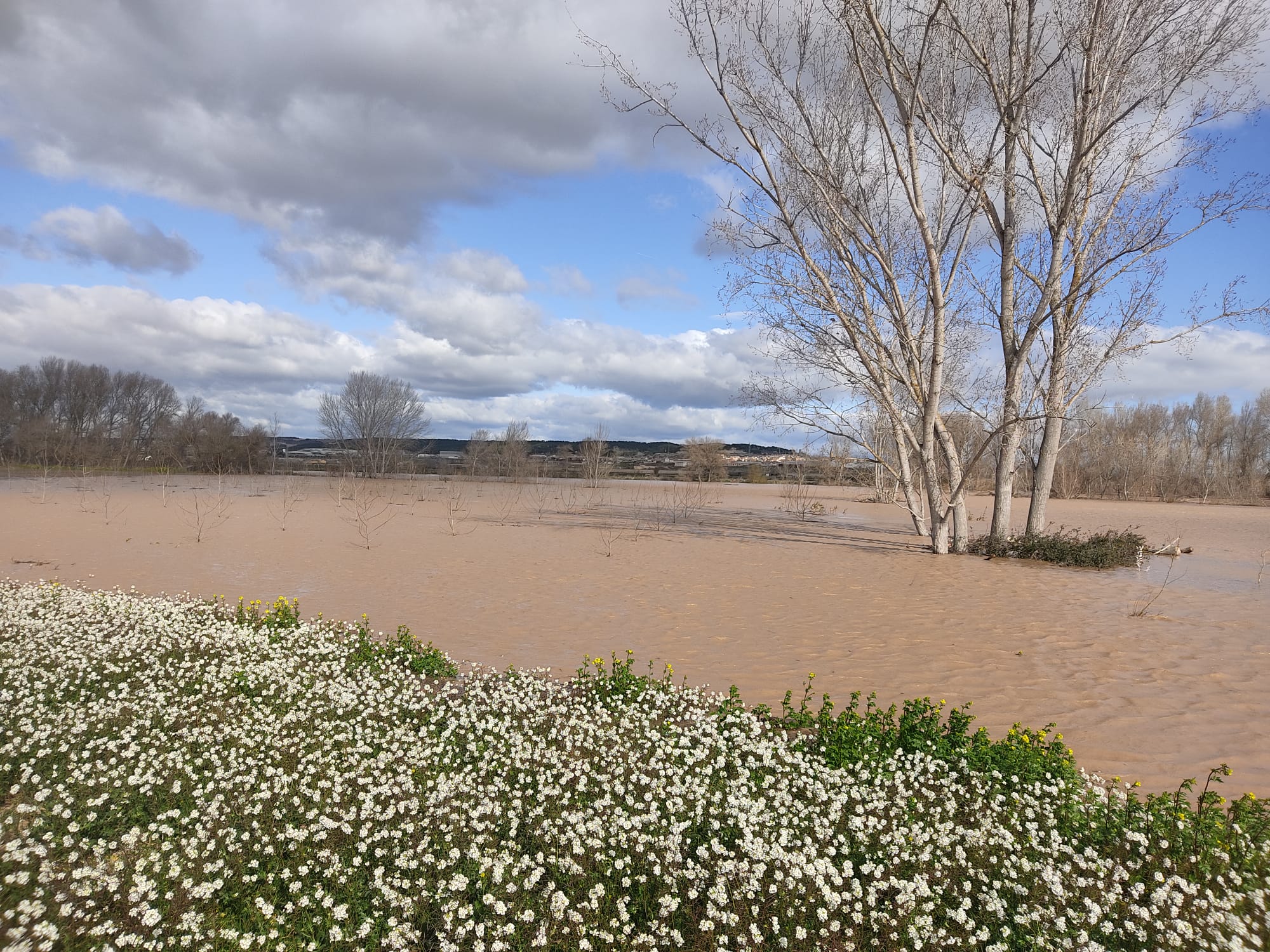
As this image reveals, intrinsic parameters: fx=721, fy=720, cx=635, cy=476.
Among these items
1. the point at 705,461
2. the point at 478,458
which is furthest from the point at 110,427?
the point at 705,461

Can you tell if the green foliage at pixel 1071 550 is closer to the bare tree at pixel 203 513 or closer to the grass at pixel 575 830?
the grass at pixel 575 830

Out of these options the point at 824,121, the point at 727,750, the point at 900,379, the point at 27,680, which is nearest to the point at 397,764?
the point at 727,750

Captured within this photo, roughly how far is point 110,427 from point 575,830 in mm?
68636

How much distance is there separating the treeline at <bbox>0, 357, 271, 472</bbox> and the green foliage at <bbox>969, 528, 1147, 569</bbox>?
4796cm

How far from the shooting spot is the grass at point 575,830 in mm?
3312

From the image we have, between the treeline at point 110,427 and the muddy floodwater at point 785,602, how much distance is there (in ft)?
99.6

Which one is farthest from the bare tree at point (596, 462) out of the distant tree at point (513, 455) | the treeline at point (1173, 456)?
the treeline at point (1173, 456)

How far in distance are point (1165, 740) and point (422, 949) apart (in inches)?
221

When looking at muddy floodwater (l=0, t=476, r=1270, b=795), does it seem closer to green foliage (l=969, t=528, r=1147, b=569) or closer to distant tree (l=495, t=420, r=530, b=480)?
green foliage (l=969, t=528, r=1147, b=569)

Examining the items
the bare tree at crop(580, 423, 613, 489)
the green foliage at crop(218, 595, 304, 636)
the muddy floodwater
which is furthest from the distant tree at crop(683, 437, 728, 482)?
the green foliage at crop(218, 595, 304, 636)

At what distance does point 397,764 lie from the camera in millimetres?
4738

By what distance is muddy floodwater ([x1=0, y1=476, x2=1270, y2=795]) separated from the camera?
6.58 m

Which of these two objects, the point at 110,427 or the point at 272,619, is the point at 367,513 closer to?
the point at 272,619

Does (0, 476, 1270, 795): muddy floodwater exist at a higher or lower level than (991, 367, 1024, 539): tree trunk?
lower
